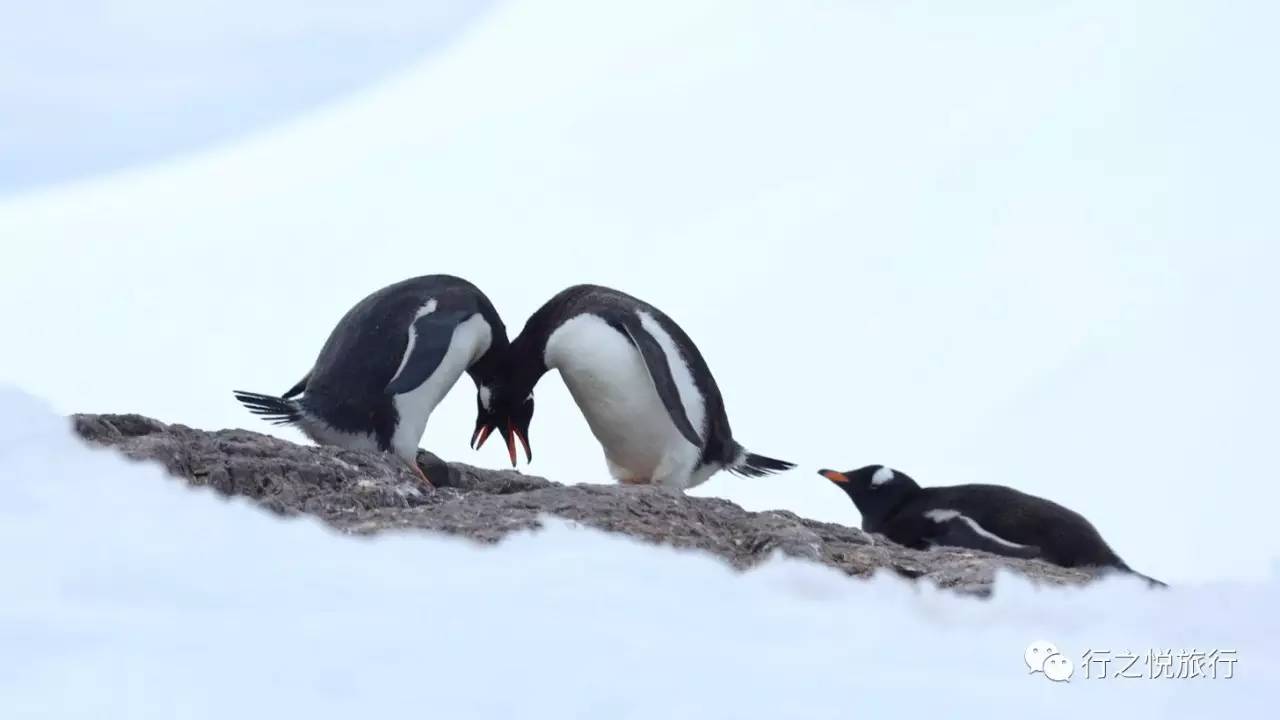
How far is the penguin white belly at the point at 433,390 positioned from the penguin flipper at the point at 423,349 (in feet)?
0.09

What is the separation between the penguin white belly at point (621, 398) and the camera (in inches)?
239

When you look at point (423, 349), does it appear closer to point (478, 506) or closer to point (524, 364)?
point (524, 364)

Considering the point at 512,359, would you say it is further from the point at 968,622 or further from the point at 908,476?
the point at 968,622

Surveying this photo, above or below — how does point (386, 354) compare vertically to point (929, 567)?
above

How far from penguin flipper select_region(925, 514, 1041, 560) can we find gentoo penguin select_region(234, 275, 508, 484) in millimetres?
1578

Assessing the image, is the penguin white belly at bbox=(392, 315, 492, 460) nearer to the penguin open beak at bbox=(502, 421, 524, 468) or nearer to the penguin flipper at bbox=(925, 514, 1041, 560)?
the penguin open beak at bbox=(502, 421, 524, 468)

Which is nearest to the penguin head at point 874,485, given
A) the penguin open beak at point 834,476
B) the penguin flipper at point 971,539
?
the penguin open beak at point 834,476

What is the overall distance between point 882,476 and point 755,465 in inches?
25.6

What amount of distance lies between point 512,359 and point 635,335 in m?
0.49

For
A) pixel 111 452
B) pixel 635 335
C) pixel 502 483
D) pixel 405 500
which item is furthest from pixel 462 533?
pixel 635 335

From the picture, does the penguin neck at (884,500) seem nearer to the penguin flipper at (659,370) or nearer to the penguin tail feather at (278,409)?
the penguin flipper at (659,370)

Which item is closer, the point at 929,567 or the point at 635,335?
the point at 929,567

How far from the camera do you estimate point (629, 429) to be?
6203 mm

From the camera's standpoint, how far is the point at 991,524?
530cm
